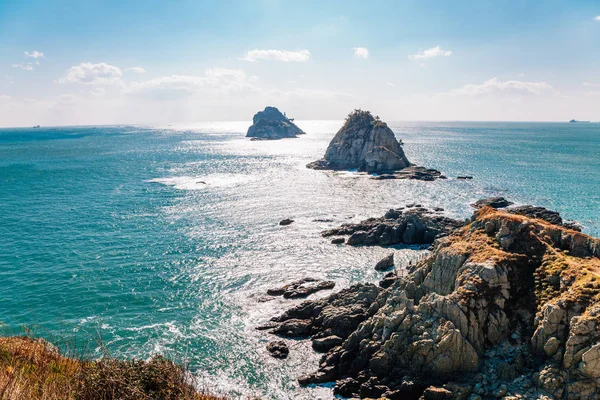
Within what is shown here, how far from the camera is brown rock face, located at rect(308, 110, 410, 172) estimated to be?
140m

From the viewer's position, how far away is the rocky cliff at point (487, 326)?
26.0 metres

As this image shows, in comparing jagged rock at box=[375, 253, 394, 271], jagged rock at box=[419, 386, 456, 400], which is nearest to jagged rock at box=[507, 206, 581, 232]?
jagged rock at box=[375, 253, 394, 271]

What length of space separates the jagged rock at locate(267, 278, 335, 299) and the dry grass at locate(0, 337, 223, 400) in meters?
35.1

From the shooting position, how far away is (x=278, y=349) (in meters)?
38.7

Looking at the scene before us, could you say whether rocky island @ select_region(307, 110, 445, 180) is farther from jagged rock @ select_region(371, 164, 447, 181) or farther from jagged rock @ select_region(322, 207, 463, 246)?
jagged rock @ select_region(322, 207, 463, 246)

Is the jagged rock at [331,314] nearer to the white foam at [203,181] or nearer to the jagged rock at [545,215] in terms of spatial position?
the jagged rock at [545,215]

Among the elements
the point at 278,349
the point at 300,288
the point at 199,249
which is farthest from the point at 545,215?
the point at 199,249

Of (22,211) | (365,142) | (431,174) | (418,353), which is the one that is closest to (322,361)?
(418,353)

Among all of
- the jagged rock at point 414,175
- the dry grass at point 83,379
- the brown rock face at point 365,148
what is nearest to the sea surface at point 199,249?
the dry grass at point 83,379

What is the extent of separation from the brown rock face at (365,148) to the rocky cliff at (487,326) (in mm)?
103600

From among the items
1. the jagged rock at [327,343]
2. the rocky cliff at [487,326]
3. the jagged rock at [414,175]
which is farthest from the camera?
the jagged rock at [414,175]

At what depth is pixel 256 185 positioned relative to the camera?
124875 mm

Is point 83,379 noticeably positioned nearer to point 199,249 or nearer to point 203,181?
point 199,249

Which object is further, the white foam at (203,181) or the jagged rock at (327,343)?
the white foam at (203,181)
